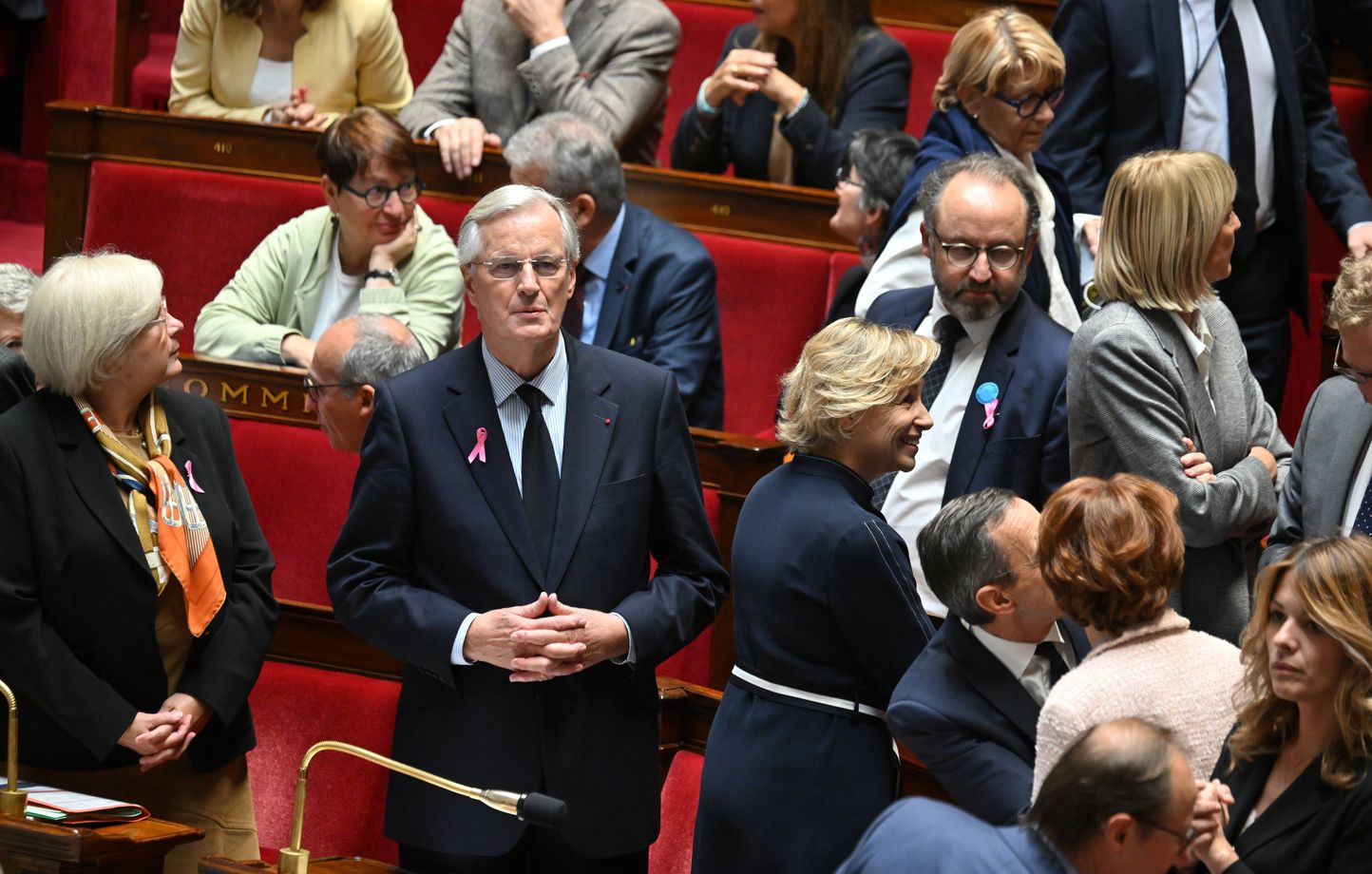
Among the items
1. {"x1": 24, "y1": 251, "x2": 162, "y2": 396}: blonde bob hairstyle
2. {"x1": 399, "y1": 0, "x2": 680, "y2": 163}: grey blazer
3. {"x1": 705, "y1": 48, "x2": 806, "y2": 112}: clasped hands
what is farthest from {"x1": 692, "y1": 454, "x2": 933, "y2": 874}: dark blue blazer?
{"x1": 399, "y1": 0, "x2": 680, "y2": 163}: grey blazer

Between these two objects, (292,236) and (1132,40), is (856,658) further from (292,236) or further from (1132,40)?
(292,236)

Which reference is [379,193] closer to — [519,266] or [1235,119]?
[519,266]

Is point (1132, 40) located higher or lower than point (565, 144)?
higher

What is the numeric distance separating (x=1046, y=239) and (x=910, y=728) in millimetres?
1013

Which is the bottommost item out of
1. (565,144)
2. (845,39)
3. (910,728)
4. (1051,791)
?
(910,728)

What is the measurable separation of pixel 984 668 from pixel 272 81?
2.32 metres

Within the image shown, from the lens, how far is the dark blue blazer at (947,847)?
1188mm

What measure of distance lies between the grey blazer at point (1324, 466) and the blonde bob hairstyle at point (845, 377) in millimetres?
502

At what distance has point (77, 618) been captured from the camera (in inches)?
76.6

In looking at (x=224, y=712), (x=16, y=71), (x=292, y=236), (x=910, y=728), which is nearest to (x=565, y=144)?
(x=292, y=236)

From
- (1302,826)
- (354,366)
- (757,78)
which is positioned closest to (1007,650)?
(1302,826)

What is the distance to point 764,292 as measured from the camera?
10.8 feet

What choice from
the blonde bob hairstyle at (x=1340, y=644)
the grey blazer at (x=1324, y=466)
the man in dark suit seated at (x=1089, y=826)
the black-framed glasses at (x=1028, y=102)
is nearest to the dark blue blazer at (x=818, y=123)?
the black-framed glasses at (x=1028, y=102)

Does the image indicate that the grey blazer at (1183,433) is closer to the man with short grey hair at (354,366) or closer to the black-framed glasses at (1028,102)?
the black-framed glasses at (1028,102)
